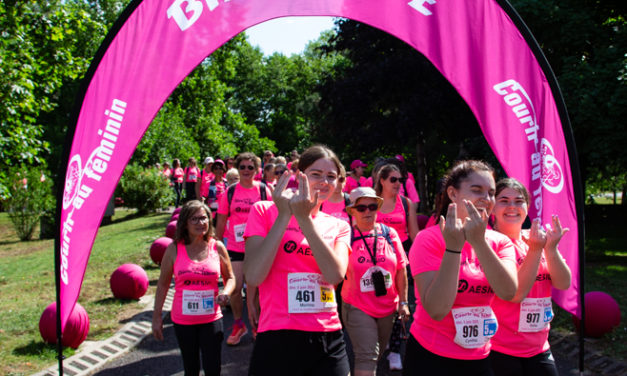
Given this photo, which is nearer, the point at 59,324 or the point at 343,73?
the point at 59,324

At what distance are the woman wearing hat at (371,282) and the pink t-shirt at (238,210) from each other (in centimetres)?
231

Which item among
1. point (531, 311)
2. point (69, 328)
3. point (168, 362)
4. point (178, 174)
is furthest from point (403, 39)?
point (178, 174)

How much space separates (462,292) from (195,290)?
100 inches

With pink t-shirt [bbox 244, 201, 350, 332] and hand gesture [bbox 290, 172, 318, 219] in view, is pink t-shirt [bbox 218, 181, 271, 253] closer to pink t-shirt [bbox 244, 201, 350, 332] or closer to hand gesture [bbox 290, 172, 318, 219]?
pink t-shirt [bbox 244, 201, 350, 332]

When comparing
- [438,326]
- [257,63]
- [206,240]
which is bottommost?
[438,326]

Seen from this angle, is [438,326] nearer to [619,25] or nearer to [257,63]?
[619,25]

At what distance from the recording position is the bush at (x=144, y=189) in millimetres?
24797

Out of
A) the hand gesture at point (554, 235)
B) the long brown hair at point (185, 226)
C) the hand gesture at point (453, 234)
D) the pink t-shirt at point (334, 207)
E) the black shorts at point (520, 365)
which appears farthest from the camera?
the pink t-shirt at point (334, 207)

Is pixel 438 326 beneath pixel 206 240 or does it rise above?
beneath

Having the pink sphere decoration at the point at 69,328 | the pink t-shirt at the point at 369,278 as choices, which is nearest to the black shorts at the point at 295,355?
the pink t-shirt at the point at 369,278

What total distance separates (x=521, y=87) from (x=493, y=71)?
0.81 feet

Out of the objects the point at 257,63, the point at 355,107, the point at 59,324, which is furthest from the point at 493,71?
the point at 257,63

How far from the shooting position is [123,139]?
3471mm

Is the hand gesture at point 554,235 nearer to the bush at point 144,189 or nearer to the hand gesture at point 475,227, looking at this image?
the hand gesture at point 475,227
